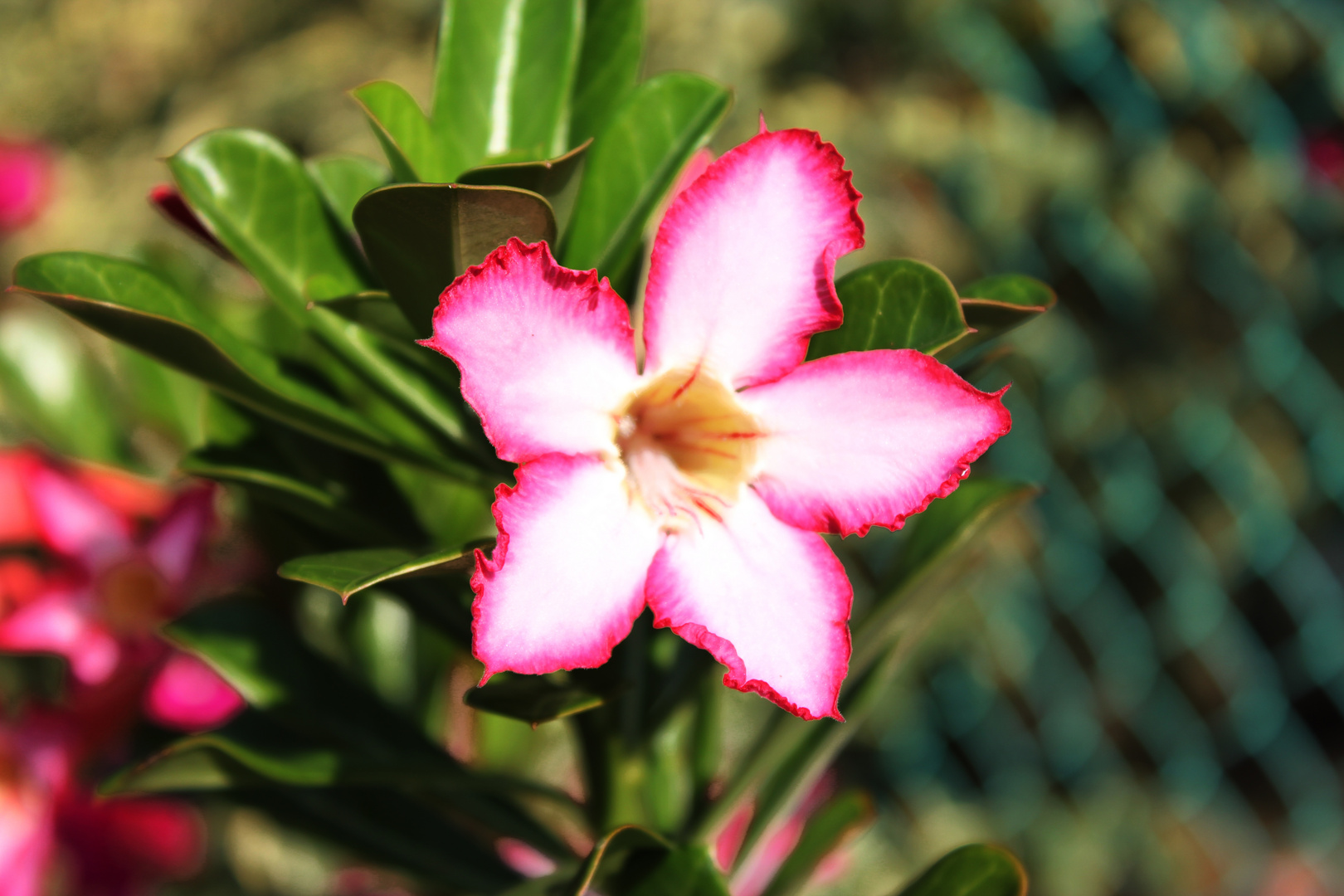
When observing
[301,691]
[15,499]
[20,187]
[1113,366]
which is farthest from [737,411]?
[20,187]

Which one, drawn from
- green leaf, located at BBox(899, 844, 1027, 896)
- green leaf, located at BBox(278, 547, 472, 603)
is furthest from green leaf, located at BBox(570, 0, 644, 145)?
green leaf, located at BBox(899, 844, 1027, 896)

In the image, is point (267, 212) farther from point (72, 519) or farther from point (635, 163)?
point (72, 519)

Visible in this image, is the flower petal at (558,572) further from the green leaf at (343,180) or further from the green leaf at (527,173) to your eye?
the green leaf at (343,180)

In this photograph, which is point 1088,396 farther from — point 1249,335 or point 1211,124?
point 1211,124

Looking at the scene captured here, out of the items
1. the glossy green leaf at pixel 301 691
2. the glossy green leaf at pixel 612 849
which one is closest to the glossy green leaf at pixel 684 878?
the glossy green leaf at pixel 612 849

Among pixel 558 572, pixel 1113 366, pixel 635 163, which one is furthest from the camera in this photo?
pixel 1113 366
